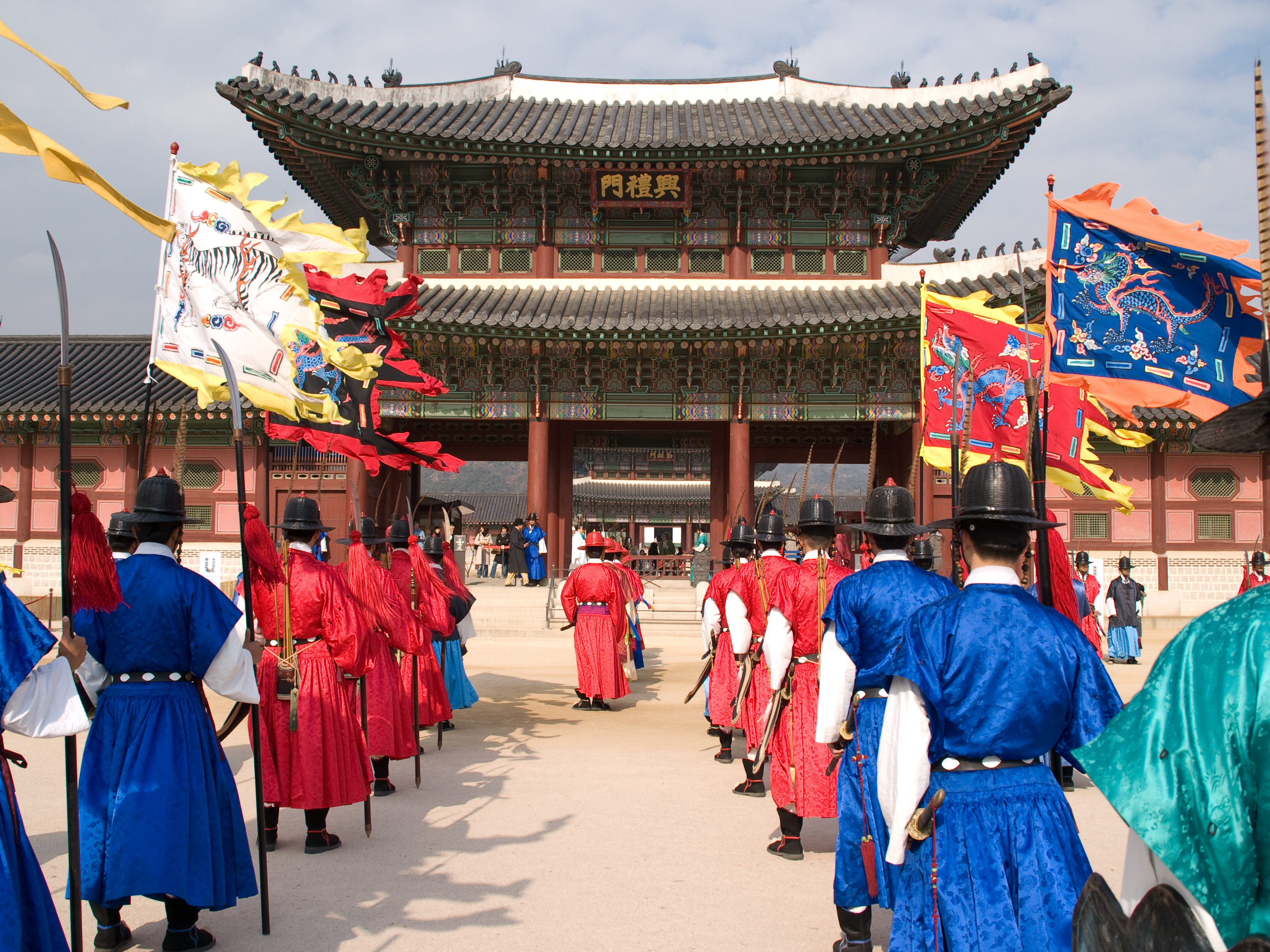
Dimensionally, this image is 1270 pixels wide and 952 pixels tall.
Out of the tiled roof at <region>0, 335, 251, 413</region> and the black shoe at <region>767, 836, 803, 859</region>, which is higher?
the tiled roof at <region>0, 335, 251, 413</region>

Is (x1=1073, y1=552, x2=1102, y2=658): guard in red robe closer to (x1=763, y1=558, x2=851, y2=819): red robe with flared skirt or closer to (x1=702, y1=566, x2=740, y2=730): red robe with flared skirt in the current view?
(x1=702, y1=566, x2=740, y2=730): red robe with flared skirt

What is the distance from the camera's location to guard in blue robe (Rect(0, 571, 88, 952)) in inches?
99.4

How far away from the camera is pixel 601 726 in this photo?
8.49 metres

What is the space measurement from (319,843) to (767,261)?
14080 mm

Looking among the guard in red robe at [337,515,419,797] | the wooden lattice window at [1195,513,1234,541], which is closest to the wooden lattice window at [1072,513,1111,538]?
A: the wooden lattice window at [1195,513,1234,541]

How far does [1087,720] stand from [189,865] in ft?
10.6

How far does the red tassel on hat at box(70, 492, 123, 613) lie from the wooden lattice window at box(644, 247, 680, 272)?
14559 millimetres

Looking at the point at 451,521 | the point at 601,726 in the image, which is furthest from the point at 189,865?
the point at 451,521

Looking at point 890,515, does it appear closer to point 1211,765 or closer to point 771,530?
point 771,530

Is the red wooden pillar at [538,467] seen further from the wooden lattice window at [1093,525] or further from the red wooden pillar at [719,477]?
the wooden lattice window at [1093,525]

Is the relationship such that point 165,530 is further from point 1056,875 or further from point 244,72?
point 244,72

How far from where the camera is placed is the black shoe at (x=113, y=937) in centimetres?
371

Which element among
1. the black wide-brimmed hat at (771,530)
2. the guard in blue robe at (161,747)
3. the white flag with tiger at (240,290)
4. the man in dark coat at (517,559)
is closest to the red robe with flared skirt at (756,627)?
the black wide-brimmed hat at (771,530)

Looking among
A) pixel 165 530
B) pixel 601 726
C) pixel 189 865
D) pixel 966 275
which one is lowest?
pixel 601 726
